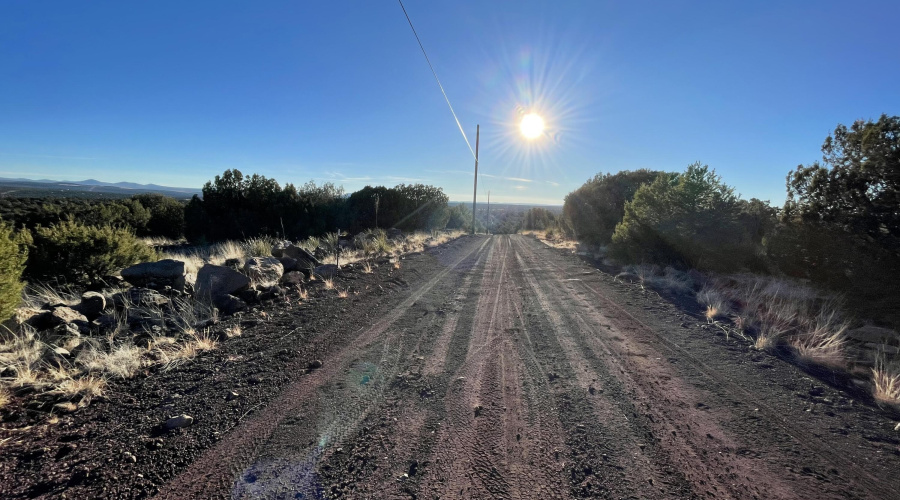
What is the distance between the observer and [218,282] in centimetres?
623

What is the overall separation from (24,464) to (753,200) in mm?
15531

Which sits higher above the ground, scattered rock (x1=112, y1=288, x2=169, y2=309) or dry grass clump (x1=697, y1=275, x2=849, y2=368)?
dry grass clump (x1=697, y1=275, x2=849, y2=368)

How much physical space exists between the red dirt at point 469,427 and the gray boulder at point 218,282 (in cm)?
181

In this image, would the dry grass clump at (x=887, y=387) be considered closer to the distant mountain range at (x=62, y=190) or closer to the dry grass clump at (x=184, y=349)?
the dry grass clump at (x=184, y=349)

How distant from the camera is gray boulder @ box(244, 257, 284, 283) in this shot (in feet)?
22.3

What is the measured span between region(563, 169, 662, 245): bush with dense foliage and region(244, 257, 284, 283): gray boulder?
50.1 feet

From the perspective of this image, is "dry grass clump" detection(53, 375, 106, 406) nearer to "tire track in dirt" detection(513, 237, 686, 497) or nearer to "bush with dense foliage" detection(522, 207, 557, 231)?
"tire track in dirt" detection(513, 237, 686, 497)

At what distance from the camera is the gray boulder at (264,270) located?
681 cm

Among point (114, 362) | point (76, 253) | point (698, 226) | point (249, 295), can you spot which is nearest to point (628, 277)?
point (698, 226)

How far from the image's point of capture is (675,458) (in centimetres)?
253

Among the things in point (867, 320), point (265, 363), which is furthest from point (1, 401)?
point (867, 320)

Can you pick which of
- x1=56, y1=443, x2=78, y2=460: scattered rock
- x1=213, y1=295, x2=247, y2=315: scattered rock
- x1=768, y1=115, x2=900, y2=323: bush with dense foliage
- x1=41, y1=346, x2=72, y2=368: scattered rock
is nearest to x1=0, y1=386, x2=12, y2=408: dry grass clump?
x1=41, y1=346, x2=72, y2=368: scattered rock

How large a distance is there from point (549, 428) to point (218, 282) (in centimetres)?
593

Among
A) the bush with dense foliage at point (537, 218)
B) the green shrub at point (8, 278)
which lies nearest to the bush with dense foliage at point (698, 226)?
the green shrub at point (8, 278)
